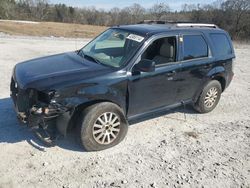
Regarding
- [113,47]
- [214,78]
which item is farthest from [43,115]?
[214,78]

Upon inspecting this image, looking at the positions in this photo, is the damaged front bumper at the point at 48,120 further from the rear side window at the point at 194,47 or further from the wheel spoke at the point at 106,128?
the rear side window at the point at 194,47

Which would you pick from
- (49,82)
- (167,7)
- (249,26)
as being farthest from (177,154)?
(249,26)

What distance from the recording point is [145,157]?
4.27 meters

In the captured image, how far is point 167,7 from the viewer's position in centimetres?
3916

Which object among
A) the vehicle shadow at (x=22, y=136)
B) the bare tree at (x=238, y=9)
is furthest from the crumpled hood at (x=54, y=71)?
the bare tree at (x=238, y=9)

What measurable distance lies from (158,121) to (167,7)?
36388 mm

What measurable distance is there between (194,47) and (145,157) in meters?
2.49

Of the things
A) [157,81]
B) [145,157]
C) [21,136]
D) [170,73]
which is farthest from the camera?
[170,73]

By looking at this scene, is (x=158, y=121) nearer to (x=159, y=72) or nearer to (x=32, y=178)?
(x=159, y=72)

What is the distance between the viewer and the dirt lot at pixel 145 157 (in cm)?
369

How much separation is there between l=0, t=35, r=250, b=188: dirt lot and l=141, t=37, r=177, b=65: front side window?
1287 millimetres

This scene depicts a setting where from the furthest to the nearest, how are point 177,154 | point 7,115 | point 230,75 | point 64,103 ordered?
point 230,75 < point 7,115 < point 177,154 < point 64,103

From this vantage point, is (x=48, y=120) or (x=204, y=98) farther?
(x=204, y=98)

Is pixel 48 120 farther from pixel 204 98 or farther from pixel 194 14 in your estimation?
pixel 194 14
